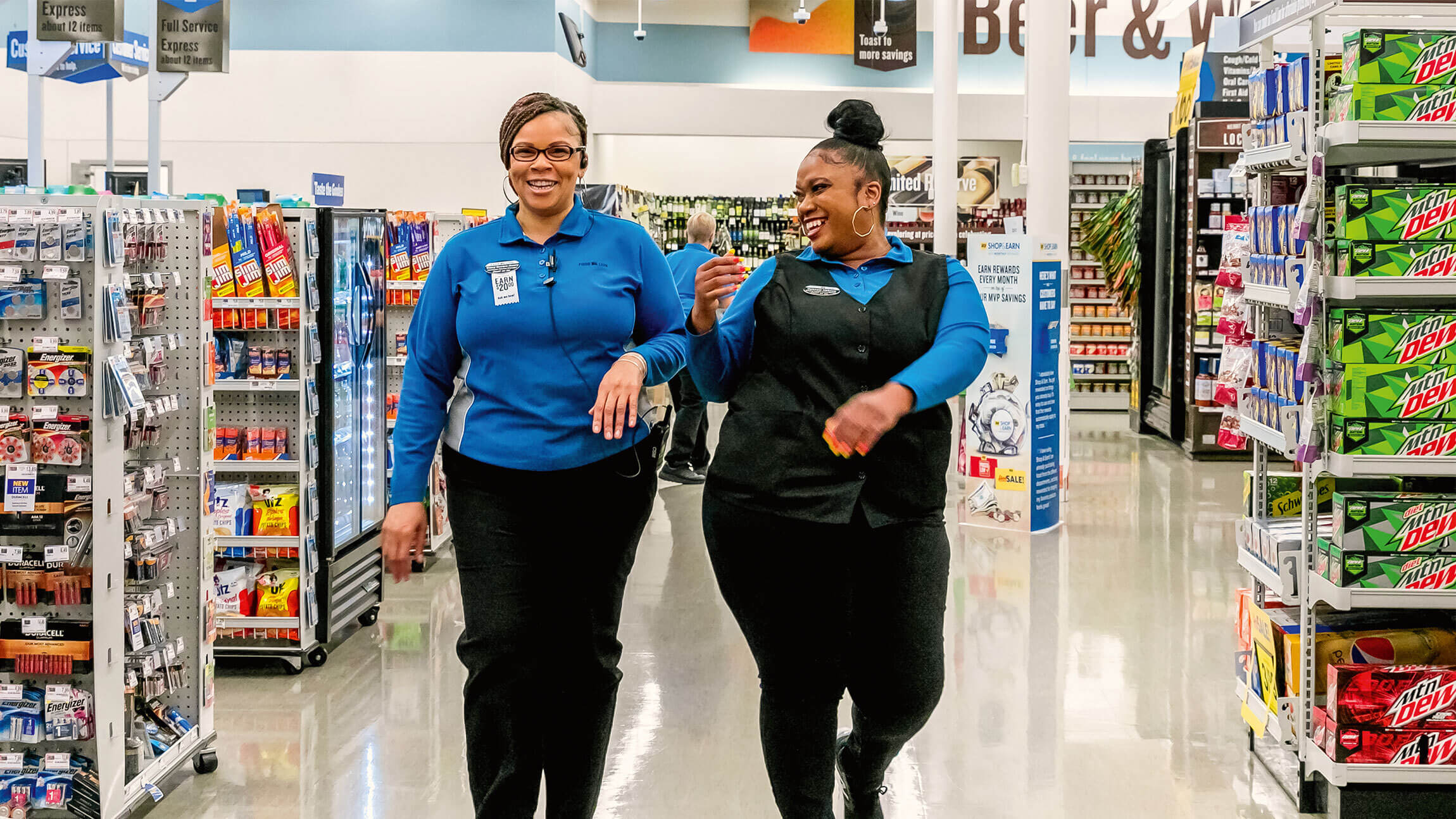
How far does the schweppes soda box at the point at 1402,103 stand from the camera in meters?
3.39

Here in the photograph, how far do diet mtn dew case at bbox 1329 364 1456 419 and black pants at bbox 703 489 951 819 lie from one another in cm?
135

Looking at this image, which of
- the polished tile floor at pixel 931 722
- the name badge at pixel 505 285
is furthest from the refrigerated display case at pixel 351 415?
the name badge at pixel 505 285

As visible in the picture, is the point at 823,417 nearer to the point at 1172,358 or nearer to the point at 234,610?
the point at 234,610

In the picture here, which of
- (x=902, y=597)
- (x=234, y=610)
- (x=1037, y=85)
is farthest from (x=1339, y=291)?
(x=1037, y=85)

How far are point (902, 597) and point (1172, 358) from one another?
982cm

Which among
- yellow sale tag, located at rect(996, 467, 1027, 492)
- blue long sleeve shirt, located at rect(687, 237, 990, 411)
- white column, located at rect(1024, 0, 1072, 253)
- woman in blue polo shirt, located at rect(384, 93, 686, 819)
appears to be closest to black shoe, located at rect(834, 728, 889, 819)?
woman in blue polo shirt, located at rect(384, 93, 686, 819)

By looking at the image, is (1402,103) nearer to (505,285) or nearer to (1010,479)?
(505,285)

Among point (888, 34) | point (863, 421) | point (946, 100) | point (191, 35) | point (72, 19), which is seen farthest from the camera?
point (888, 34)

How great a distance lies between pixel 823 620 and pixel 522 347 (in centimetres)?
82

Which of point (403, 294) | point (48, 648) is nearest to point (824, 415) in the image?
point (48, 648)

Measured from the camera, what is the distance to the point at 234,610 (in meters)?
5.13

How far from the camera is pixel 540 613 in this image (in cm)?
275

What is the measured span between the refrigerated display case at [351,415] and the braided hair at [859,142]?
9.91ft

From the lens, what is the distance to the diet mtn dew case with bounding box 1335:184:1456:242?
3396 millimetres
